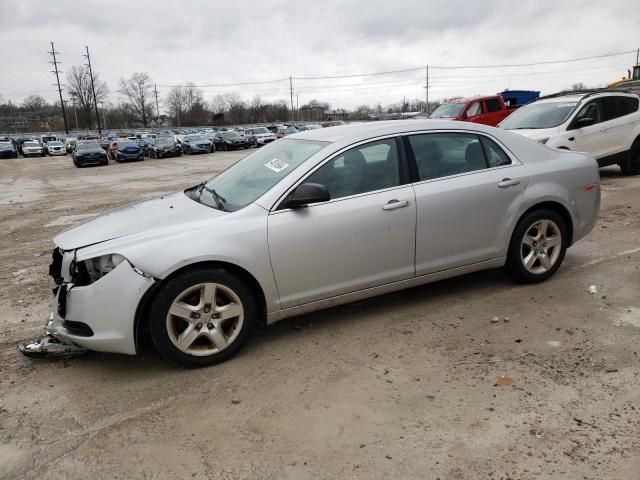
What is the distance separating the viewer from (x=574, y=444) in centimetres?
255

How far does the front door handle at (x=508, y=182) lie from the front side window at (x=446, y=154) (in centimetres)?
20

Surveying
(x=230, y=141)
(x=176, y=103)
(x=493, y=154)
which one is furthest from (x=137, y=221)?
(x=176, y=103)

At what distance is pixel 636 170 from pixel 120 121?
10921cm

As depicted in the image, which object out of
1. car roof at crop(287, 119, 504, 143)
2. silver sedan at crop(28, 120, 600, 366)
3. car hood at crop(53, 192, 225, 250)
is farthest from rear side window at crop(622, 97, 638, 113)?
car hood at crop(53, 192, 225, 250)

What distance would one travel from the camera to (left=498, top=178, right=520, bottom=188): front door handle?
4316 mm

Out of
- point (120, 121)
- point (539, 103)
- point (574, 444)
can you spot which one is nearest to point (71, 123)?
point (120, 121)

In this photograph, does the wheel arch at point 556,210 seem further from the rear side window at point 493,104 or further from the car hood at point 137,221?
the rear side window at point 493,104

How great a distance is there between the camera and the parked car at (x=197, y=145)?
1336 inches

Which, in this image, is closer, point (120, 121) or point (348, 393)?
point (348, 393)

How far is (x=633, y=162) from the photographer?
419 inches

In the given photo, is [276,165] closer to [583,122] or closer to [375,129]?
[375,129]

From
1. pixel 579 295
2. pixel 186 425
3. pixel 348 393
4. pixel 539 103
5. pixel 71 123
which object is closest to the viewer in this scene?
pixel 186 425

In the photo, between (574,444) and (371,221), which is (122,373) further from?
(574,444)

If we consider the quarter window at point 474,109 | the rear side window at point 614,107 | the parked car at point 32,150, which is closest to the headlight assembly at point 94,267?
the rear side window at point 614,107
